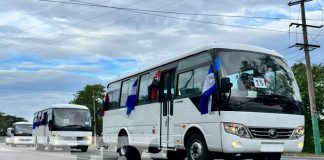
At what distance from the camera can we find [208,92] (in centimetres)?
1064

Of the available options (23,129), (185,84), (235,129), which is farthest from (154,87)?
(23,129)

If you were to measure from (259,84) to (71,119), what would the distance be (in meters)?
20.0

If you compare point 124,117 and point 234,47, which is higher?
point 234,47

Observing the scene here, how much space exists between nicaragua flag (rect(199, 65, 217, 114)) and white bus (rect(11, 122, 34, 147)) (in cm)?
3718

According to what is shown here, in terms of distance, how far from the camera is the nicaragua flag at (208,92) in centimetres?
1059

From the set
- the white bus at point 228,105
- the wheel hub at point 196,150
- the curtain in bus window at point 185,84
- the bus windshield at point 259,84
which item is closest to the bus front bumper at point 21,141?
the white bus at point 228,105

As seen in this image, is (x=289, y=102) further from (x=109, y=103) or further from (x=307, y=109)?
(x=307, y=109)

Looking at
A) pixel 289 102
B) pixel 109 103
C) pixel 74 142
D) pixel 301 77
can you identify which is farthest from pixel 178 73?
pixel 301 77

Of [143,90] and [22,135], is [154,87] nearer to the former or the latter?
[143,90]

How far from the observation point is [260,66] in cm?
1105

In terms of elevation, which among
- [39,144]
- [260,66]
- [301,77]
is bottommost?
[39,144]

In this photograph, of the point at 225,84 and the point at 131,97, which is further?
the point at 131,97

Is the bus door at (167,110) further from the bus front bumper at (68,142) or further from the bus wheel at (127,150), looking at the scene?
the bus front bumper at (68,142)

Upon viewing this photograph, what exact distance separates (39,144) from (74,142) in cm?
532
